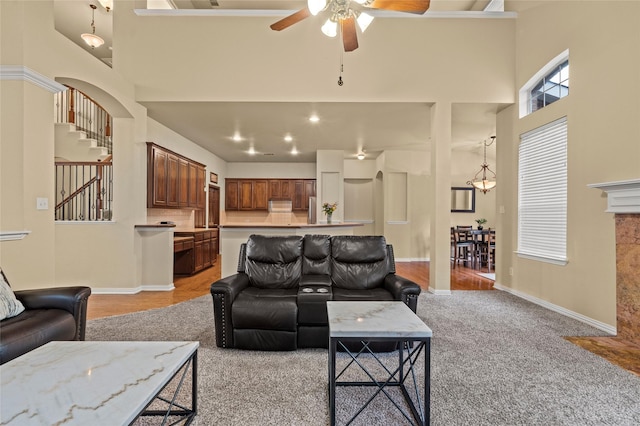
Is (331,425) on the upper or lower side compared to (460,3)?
lower

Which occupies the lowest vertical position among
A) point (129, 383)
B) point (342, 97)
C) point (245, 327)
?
point (245, 327)

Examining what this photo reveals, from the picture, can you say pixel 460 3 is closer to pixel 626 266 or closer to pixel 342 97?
pixel 342 97

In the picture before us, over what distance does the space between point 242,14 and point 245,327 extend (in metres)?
4.41

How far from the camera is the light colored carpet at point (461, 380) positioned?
1770mm

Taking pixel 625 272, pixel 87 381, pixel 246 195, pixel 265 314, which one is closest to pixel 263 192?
pixel 246 195

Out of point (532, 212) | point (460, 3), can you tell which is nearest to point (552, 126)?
point (532, 212)

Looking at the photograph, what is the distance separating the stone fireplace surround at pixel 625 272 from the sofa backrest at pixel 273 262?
280cm

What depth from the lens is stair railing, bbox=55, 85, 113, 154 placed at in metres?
5.93

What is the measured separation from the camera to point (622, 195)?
9.44ft

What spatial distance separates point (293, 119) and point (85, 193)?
13.1 ft

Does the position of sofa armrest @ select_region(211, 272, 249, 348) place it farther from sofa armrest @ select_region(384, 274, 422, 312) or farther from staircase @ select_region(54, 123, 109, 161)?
staircase @ select_region(54, 123, 109, 161)

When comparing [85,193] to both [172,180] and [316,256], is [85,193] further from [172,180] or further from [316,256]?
[316,256]

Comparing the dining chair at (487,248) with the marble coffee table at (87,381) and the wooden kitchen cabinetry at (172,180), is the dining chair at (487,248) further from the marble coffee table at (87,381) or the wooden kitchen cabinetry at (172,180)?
the marble coffee table at (87,381)

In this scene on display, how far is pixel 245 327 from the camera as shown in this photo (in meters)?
2.58
